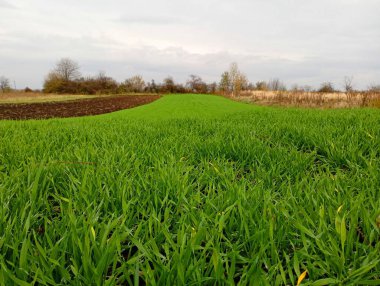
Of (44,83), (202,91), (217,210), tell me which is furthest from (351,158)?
(44,83)

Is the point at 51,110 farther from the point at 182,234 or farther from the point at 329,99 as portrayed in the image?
the point at 182,234

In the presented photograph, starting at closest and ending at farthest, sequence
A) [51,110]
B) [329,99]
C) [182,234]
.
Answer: [182,234]
[329,99]
[51,110]

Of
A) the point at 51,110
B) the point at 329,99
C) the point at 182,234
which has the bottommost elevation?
the point at 182,234

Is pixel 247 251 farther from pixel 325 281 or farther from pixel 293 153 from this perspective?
pixel 293 153

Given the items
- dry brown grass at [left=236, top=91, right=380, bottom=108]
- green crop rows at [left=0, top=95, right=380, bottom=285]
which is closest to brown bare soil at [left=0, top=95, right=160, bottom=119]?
dry brown grass at [left=236, top=91, right=380, bottom=108]

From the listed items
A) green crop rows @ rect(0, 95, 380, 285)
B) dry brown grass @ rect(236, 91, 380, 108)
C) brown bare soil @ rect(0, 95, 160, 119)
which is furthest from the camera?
brown bare soil @ rect(0, 95, 160, 119)

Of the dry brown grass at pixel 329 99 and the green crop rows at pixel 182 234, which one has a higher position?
the dry brown grass at pixel 329 99

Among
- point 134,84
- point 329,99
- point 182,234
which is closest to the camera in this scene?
point 182,234

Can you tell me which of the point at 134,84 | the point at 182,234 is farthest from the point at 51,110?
the point at 134,84

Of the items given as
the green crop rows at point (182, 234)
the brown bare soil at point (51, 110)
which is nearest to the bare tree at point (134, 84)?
the brown bare soil at point (51, 110)

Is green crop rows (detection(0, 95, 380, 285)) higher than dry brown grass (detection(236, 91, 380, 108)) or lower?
lower

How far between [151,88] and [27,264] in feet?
281

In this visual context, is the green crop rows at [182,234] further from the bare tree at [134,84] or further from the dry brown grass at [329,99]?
the bare tree at [134,84]

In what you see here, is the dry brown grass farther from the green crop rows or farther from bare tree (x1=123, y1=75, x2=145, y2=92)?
bare tree (x1=123, y1=75, x2=145, y2=92)
